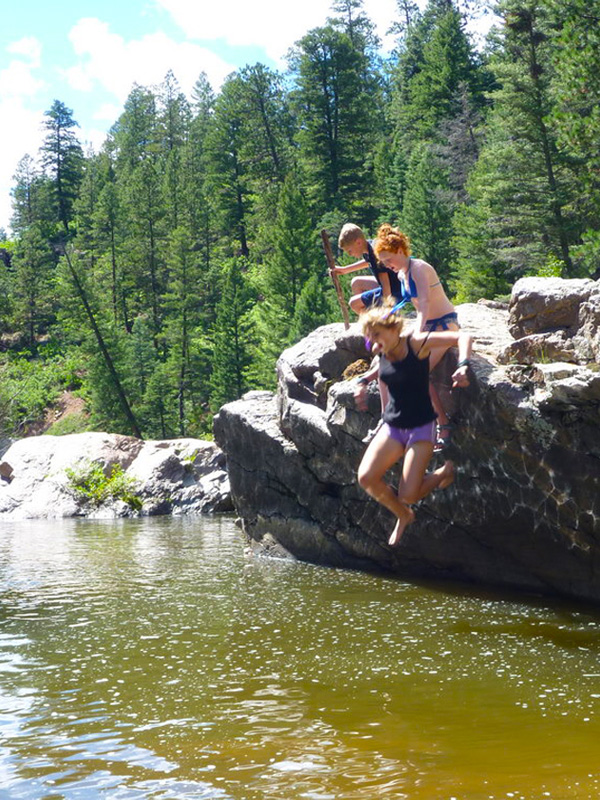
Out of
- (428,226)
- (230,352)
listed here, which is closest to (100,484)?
(230,352)

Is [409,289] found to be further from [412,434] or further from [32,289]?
[32,289]

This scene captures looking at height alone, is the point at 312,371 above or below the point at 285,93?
below

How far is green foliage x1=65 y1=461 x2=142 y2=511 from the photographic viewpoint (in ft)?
97.1

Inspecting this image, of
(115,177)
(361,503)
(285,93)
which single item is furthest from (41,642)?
(115,177)

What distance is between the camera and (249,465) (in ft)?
54.9

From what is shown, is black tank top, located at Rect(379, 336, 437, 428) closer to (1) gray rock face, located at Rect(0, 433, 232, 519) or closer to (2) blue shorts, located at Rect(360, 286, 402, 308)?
(2) blue shorts, located at Rect(360, 286, 402, 308)

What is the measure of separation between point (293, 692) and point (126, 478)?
22812 millimetres

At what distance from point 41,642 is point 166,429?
4135cm

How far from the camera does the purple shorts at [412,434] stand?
27.3ft

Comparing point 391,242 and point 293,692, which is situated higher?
point 391,242

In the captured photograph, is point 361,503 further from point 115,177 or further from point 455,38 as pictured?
point 115,177

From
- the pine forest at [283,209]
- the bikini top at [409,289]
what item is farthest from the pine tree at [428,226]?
the bikini top at [409,289]

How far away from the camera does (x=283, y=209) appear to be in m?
46.2

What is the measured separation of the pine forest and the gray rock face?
11763 mm
